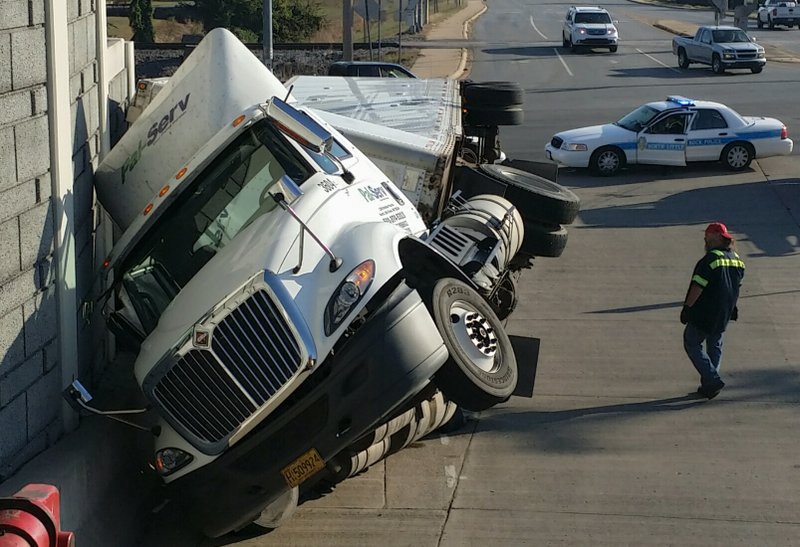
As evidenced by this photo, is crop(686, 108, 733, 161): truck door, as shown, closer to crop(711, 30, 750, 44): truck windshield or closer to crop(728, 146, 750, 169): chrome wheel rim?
crop(728, 146, 750, 169): chrome wheel rim

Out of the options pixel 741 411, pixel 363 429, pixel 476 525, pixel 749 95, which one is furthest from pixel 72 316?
pixel 749 95

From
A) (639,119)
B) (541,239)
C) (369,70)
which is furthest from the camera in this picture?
(369,70)

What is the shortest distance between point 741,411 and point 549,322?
118 inches

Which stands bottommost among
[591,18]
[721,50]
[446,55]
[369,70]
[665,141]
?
[446,55]

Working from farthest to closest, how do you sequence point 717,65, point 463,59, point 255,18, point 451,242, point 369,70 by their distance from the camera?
point 255,18 → point 463,59 → point 717,65 → point 369,70 → point 451,242

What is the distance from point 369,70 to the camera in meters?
28.2

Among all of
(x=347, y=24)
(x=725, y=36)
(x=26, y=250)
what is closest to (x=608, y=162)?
(x=26, y=250)

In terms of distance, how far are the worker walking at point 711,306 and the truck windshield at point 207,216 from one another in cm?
418

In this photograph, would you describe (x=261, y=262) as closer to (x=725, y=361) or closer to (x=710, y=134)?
(x=725, y=361)

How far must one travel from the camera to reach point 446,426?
9.19 meters

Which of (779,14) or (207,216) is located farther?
(779,14)

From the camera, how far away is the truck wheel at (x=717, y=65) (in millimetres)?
39250

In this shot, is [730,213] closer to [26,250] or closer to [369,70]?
[369,70]

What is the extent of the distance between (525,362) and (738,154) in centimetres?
1412
